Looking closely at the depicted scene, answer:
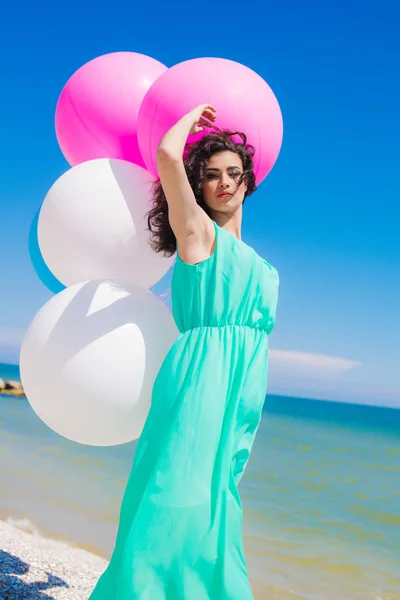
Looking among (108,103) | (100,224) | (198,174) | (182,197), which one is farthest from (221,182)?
(108,103)

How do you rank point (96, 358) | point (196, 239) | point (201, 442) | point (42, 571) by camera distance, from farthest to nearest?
point (42, 571), point (96, 358), point (196, 239), point (201, 442)

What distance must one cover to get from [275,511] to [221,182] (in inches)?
234

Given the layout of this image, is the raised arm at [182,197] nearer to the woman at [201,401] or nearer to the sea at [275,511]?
the woman at [201,401]

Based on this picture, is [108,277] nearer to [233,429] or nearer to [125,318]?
[125,318]

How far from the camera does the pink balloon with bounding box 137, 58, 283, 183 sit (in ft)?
8.00

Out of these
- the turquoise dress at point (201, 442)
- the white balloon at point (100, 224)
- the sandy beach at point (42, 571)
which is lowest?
the sandy beach at point (42, 571)

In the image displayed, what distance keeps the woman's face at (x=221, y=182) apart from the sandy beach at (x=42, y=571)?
94.5 inches

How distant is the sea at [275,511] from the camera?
16.9 ft

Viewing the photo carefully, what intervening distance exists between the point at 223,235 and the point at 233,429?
0.74 metres

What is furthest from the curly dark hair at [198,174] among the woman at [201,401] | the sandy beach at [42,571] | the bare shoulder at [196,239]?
the sandy beach at [42,571]

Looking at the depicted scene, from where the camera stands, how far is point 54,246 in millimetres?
2625

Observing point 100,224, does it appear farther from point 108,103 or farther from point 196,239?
point 108,103

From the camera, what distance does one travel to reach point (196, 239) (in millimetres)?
2211

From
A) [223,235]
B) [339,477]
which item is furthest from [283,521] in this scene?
[223,235]
